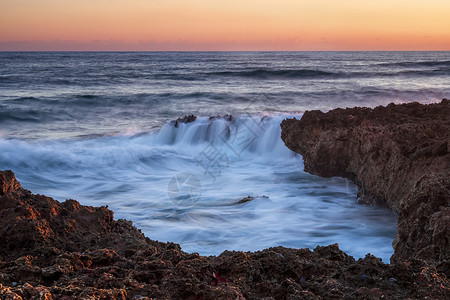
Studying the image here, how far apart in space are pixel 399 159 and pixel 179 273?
3.53m

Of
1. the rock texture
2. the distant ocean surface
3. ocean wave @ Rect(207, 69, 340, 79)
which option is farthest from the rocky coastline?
ocean wave @ Rect(207, 69, 340, 79)

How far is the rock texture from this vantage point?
1.87 metres

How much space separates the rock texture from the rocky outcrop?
418 millimetres

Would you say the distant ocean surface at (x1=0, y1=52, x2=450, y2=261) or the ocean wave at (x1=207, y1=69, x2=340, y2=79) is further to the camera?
the ocean wave at (x1=207, y1=69, x2=340, y2=79)

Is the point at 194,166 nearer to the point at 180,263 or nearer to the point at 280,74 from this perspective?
the point at 180,263

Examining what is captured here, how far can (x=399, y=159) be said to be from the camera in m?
4.84

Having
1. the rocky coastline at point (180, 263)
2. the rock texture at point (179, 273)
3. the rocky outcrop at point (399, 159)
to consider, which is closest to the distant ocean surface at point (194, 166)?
the rocky outcrop at point (399, 159)

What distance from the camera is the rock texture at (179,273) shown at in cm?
187

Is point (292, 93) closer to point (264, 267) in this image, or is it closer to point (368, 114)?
point (368, 114)

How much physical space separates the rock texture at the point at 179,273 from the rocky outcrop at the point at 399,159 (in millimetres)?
418

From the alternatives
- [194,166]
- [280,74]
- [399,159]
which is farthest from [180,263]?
[280,74]

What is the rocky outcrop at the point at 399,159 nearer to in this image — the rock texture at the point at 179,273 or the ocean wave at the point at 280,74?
the rock texture at the point at 179,273

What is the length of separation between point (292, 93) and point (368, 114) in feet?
53.1

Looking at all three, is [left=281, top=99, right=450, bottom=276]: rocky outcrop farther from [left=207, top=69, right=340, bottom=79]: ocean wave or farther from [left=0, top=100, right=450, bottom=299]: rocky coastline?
[left=207, top=69, right=340, bottom=79]: ocean wave
